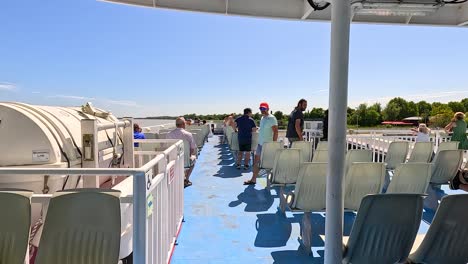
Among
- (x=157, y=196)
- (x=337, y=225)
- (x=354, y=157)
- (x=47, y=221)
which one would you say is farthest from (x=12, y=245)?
(x=354, y=157)

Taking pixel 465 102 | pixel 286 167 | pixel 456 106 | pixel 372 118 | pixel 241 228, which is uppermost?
pixel 465 102

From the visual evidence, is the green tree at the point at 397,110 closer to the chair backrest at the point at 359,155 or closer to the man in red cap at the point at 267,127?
the man in red cap at the point at 267,127

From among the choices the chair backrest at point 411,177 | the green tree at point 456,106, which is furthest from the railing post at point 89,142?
the green tree at point 456,106

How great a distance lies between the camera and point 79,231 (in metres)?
2.11

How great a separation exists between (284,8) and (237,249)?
3.27 metres

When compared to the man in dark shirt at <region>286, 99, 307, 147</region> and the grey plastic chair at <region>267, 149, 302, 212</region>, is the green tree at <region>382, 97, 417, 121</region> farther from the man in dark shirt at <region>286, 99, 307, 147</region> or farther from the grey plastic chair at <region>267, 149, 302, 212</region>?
the grey plastic chair at <region>267, 149, 302, 212</region>

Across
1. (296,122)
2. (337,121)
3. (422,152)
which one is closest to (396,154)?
(422,152)

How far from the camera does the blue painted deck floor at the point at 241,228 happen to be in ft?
11.6

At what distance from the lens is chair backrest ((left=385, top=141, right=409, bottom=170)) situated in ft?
21.1

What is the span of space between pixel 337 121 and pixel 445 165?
3.97m

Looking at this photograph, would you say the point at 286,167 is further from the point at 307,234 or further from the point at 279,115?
the point at 279,115

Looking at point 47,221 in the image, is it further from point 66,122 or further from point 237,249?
point 237,249

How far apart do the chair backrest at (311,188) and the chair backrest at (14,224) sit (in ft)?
8.55

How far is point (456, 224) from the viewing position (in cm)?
237
